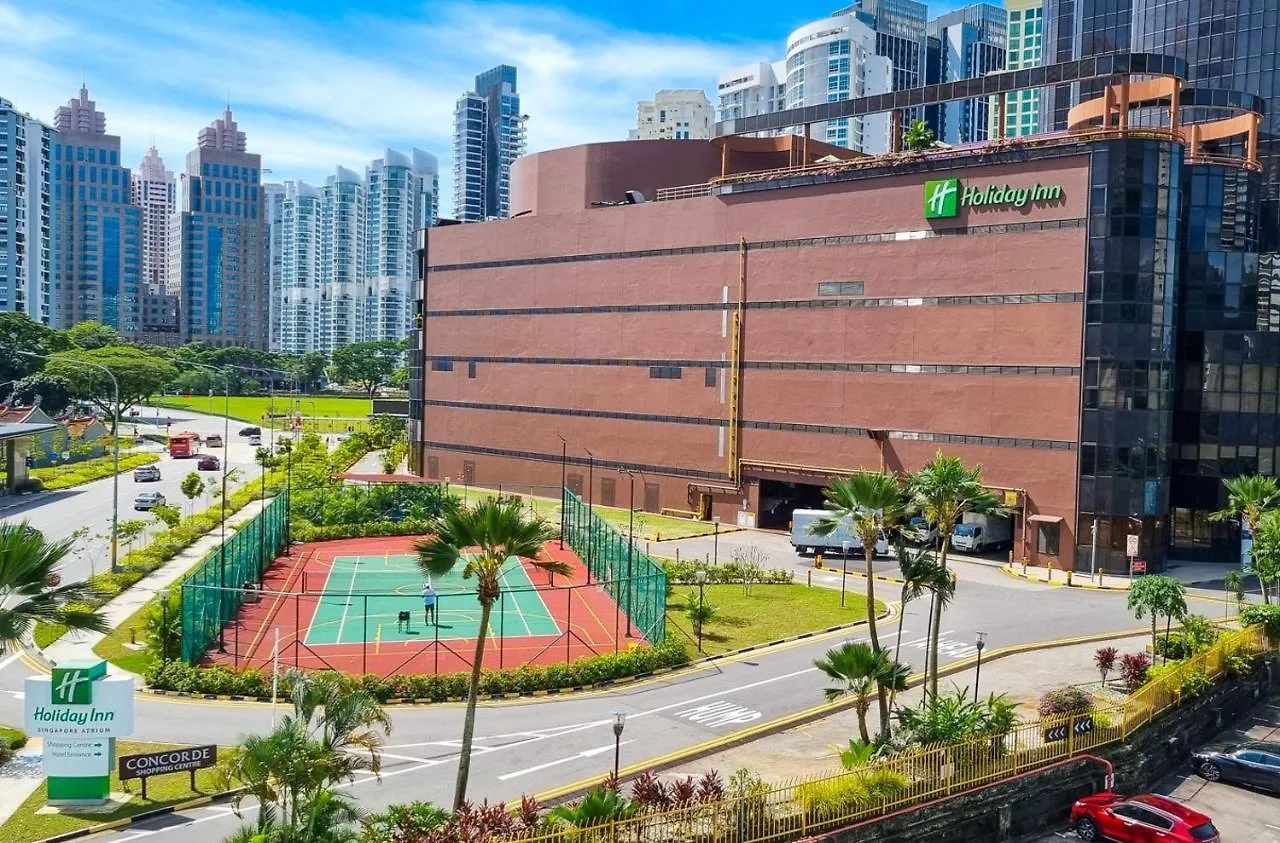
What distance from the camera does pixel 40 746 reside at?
27.6 metres

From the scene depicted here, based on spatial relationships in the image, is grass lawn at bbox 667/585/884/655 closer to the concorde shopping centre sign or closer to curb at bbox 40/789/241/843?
Result: curb at bbox 40/789/241/843

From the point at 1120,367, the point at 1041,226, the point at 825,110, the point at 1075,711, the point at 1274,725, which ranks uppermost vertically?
the point at 825,110

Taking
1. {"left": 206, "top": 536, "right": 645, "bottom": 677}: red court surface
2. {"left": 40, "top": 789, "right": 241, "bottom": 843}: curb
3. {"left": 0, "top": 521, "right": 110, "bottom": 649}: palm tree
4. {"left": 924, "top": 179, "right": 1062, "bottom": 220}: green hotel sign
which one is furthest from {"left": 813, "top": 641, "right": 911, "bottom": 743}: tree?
{"left": 924, "top": 179, "right": 1062, "bottom": 220}: green hotel sign

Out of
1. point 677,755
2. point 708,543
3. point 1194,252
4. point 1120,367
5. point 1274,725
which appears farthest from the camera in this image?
point 708,543

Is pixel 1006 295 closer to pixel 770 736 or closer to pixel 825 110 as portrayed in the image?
pixel 825 110

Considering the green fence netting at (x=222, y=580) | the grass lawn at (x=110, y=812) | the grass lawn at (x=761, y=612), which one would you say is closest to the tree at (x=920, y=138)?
the grass lawn at (x=761, y=612)

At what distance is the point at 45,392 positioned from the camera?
126 metres

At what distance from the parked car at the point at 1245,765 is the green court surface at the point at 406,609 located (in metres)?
20.8

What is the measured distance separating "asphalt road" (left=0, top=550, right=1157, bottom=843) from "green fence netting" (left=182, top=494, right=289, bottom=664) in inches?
148

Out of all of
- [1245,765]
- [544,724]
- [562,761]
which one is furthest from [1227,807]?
[544,724]

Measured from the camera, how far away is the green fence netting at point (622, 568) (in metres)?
39.2

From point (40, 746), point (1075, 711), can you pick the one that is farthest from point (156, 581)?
point (1075, 711)

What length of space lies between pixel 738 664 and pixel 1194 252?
3984 cm

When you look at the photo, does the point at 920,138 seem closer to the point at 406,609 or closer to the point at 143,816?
the point at 406,609
